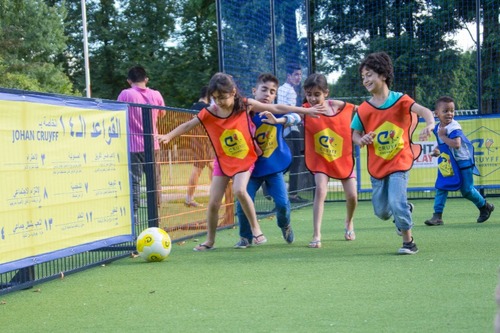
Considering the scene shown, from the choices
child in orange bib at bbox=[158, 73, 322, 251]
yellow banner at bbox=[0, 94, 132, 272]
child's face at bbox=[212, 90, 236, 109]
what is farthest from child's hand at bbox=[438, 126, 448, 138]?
yellow banner at bbox=[0, 94, 132, 272]

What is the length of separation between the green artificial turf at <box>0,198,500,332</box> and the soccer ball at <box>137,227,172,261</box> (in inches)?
4.0

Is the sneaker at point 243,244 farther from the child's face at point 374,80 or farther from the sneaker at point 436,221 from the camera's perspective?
the sneaker at point 436,221

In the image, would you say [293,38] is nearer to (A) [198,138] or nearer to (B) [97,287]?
(A) [198,138]

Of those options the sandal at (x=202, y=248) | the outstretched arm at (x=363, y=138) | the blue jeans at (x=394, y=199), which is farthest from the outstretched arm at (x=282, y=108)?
the sandal at (x=202, y=248)

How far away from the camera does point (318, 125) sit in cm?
907

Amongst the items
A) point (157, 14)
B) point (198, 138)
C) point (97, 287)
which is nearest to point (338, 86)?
point (198, 138)

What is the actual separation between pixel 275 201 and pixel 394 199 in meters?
→ 1.57

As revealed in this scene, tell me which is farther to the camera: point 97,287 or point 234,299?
point 97,287

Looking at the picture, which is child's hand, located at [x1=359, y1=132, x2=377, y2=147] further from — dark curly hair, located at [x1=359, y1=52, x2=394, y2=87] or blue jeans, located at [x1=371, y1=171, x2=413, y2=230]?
dark curly hair, located at [x1=359, y1=52, x2=394, y2=87]

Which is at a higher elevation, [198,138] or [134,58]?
[134,58]

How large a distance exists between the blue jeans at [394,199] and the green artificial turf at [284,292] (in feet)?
1.10

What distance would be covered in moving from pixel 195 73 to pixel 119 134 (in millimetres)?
38150

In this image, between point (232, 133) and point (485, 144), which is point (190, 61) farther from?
point (232, 133)

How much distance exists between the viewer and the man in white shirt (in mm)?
14078
